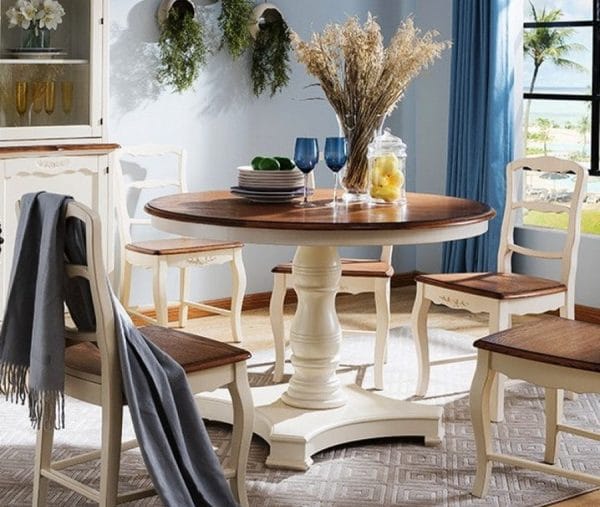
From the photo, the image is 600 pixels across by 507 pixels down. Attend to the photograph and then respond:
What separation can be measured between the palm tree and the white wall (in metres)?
0.82

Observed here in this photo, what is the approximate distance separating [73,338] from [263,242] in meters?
0.70

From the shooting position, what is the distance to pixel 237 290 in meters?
5.35

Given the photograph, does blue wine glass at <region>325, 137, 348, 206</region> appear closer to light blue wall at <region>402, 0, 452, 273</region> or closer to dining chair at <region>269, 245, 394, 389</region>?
dining chair at <region>269, 245, 394, 389</region>

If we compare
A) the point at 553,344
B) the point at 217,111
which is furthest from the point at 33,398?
the point at 217,111

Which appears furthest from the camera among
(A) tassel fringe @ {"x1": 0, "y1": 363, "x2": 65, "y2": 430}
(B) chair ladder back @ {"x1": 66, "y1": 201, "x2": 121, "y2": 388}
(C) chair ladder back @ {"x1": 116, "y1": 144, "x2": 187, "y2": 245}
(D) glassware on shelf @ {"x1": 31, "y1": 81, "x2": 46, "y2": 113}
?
(C) chair ladder back @ {"x1": 116, "y1": 144, "x2": 187, "y2": 245}

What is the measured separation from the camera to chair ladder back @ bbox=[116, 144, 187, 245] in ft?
17.3

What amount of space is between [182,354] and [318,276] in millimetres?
940

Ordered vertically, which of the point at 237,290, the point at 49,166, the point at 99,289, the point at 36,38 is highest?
the point at 36,38

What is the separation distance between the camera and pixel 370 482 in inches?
143

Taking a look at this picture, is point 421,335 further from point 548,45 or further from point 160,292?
point 548,45

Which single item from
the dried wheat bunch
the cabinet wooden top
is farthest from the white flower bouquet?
the dried wheat bunch

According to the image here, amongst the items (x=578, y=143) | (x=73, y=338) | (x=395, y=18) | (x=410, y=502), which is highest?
(x=395, y=18)

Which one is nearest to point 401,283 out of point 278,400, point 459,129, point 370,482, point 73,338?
point 459,129

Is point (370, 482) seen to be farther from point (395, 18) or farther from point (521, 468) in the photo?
point (395, 18)
